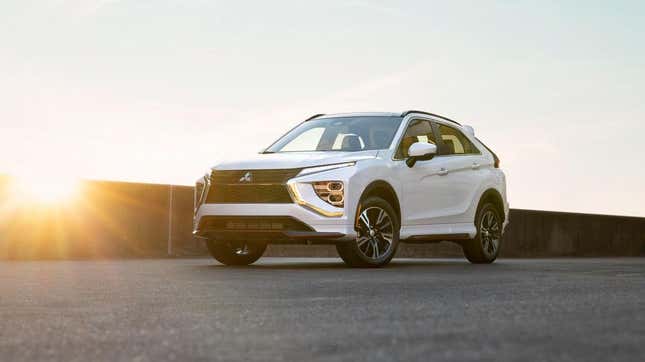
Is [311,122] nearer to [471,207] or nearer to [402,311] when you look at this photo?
[471,207]

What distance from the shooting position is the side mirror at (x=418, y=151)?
37.9 feet

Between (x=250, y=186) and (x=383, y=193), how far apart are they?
4.77 ft

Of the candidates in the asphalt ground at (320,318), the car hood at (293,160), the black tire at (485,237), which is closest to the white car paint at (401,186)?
the car hood at (293,160)

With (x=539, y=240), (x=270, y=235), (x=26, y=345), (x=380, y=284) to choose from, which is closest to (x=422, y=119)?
(x=270, y=235)

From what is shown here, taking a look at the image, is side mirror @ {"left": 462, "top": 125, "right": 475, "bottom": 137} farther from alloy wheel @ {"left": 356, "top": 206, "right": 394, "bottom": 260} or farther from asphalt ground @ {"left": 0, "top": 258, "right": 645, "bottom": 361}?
asphalt ground @ {"left": 0, "top": 258, "right": 645, "bottom": 361}

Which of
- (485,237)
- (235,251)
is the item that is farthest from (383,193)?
(485,237)

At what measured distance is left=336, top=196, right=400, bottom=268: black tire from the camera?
10.8m

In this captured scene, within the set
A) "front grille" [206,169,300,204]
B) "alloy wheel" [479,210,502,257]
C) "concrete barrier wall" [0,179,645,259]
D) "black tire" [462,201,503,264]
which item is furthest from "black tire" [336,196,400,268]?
"concrete barrier wall" [0,179,645,259]

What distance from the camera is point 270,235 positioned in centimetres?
1059

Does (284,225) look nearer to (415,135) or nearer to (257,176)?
(257,176)

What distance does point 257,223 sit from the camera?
1070 centimetres

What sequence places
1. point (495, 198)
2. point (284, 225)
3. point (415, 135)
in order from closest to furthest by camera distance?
point (284, 225) → point (415, 135) → point (495, 198)

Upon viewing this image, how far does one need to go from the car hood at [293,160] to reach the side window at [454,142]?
1843 millimetres

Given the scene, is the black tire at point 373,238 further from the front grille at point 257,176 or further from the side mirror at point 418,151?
the front grille at point 257,176
